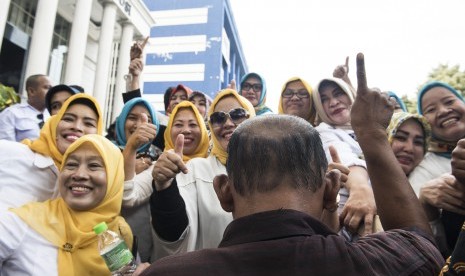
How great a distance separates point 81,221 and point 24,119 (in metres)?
2.60

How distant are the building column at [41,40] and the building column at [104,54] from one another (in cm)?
333

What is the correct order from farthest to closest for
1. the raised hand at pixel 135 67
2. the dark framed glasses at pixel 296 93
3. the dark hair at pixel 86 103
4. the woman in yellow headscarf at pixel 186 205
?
the raised hand at pixel 135 67 → the dark framed glasses at pixel 296 93 → the dark hair at pixel 86 103 → the woman in yellow headscarf at pixel 186 205

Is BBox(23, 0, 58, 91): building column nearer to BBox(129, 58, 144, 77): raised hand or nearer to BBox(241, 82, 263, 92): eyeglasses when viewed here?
BBox(129, 58, 144, 77): raised hand

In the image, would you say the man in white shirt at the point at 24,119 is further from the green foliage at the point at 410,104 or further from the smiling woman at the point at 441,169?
the green foliage at the point at 410,104

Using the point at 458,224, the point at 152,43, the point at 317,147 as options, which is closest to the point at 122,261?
the point at 317,147

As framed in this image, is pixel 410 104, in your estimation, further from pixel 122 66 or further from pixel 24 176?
pixel 24 176

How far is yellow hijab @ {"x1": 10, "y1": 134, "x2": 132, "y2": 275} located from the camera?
1.69m

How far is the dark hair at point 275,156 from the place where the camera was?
89 centimetres

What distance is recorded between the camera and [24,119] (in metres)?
3.83

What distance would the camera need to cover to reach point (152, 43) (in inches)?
1174

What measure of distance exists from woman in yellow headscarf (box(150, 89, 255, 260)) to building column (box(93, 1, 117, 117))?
14.2 metres

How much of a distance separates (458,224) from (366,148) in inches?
22.6

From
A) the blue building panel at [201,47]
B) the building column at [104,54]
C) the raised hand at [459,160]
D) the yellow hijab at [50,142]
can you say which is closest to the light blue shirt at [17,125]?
the yellow hijab at [50,142]

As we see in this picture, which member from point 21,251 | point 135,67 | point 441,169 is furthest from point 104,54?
point 441,169
